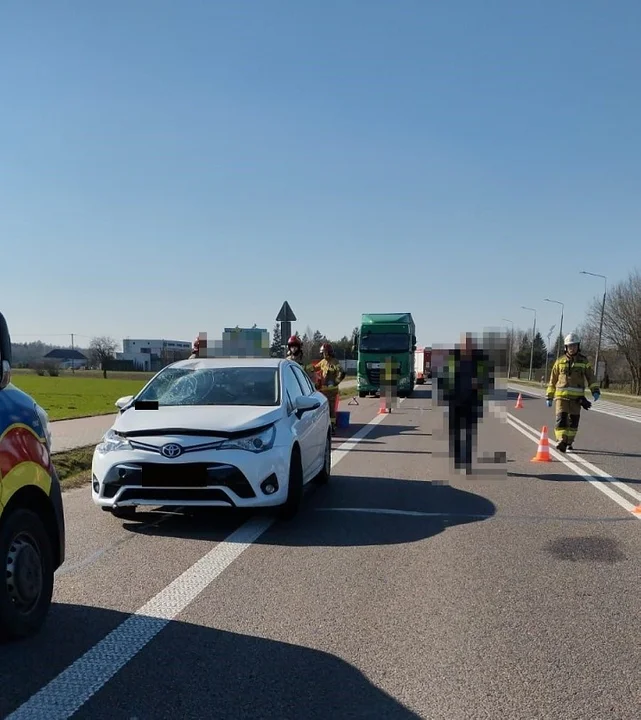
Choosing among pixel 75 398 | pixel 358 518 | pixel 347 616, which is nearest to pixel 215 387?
pixel 358 518

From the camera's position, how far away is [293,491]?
6.95 meters

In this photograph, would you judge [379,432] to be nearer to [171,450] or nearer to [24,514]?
[171,450]

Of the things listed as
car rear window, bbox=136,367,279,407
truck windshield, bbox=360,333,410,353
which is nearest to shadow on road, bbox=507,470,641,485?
car rear window, bbox=136,367,279,407

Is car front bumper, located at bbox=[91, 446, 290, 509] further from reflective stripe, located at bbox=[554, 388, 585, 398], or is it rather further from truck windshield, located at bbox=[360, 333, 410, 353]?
truck windshield, located at bbox=[360, 333, 410, 353]

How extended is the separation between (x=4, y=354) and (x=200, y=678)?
74.8 inches

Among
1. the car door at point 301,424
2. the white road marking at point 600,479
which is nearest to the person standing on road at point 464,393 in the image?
the white road marking at point 600,479

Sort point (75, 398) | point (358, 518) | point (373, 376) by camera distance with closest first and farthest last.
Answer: point (358, 518), point (373, 376), point (75, 398)

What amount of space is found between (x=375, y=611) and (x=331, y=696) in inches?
47.2

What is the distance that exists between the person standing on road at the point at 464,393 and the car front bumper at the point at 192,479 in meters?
4.26

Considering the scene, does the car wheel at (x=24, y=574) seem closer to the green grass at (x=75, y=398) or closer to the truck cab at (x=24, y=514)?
the truck cab at (x=24, y=514)

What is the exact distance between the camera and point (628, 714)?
325cm

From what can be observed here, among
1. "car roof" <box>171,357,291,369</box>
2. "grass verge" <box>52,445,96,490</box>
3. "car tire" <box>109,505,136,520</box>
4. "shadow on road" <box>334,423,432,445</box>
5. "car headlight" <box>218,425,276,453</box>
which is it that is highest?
"car roof" <box>171,357,291,369</box>

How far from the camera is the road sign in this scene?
18.8 m

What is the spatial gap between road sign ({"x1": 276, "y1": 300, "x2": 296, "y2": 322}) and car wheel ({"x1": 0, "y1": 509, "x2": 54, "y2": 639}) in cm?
1471
